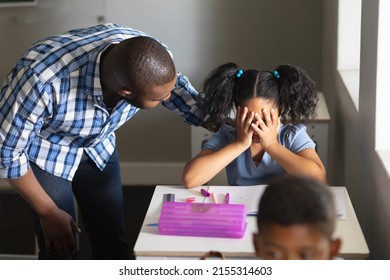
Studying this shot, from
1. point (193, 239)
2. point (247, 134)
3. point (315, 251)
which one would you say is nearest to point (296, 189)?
point (315, 251)

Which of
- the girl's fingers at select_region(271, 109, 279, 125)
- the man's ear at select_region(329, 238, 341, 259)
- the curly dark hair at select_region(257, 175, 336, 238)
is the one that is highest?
the curly dark hair at select_region(257, 175, 336, 238)

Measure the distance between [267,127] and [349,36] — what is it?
1.13 m

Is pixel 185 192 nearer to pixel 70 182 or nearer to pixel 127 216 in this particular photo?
pixel 70 182

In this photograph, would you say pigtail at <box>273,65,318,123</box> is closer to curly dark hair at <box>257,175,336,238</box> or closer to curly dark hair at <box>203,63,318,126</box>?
curly dark hair at <box>203,63,318,126</box>

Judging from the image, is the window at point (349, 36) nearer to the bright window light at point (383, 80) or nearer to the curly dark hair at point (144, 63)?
the bright window light at point (383, 80)

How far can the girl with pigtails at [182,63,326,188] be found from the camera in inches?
65.2

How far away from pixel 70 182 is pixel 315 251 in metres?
1.17

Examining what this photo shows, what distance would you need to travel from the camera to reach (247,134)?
1.65 meters

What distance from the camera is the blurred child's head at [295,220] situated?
0.74 metres

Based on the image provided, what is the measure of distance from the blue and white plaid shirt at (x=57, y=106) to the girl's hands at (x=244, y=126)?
1.03ft

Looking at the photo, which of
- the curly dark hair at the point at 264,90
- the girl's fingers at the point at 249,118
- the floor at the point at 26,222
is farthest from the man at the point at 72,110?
the floor at the point at 26,222

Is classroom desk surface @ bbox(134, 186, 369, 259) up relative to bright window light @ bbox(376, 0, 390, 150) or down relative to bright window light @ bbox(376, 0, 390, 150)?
down

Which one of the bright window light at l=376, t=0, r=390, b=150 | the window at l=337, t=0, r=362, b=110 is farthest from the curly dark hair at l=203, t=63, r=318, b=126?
the window at l=337, t=0, r=362, b=110

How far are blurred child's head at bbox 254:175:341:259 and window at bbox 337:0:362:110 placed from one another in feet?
5.99
